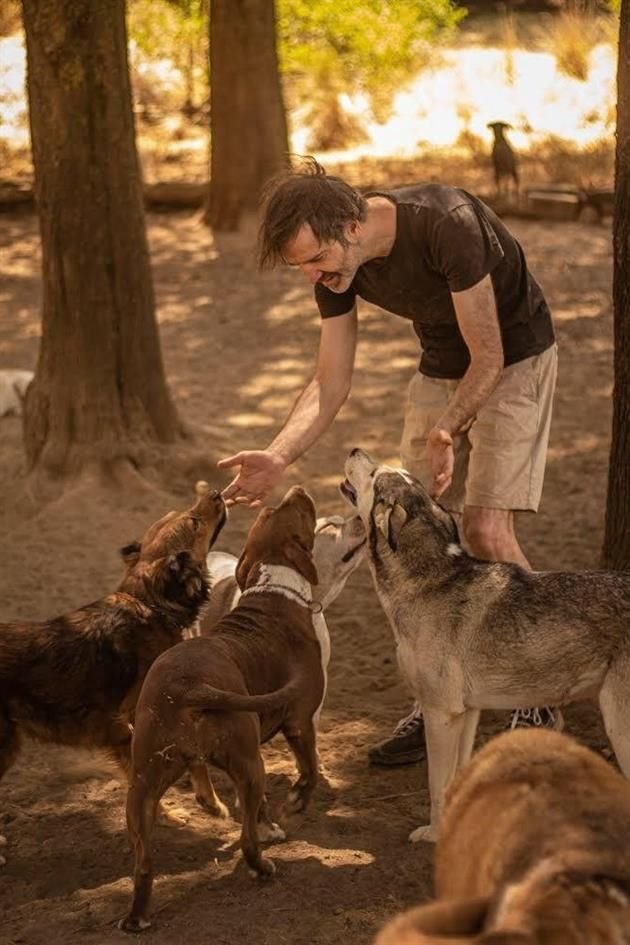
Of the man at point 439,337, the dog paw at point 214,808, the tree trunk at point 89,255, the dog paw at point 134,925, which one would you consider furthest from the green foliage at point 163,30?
the dog paw at point 134,925

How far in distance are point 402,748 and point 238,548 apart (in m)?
2.60

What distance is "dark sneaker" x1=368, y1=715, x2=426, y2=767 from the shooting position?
239 inches

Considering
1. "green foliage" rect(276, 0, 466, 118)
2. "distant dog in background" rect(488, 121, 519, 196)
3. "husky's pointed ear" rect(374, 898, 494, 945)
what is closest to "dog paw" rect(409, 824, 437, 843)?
"husky's pointed ear" rect(374, 898, 494, 945)

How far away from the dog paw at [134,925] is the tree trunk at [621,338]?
3205 millimetres

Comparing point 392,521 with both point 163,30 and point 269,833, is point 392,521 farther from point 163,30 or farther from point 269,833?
point 163,30

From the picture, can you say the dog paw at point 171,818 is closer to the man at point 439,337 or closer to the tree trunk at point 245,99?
the man at point 439,337

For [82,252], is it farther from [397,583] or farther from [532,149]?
[532,149]

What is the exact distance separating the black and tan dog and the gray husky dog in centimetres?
82

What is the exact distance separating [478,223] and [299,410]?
118cm

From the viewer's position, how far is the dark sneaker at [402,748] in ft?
19.9

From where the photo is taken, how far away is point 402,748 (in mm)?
6102

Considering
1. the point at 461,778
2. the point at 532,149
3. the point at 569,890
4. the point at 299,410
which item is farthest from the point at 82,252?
the point at 532,149

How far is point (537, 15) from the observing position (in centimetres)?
2512

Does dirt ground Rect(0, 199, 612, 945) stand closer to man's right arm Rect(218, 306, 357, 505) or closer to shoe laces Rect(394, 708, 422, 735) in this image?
shoe laces Rect(394, 708, 422, 735)
